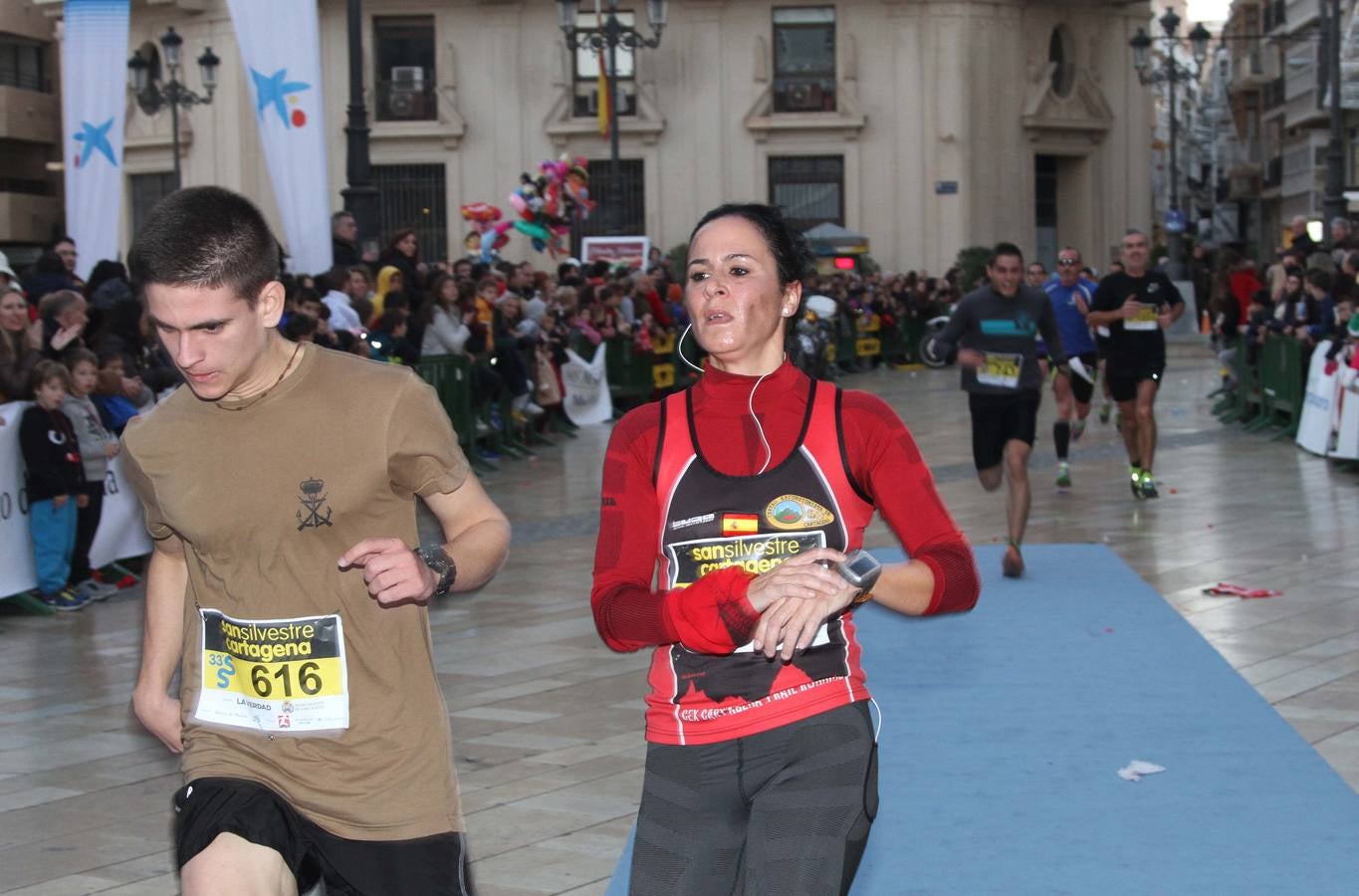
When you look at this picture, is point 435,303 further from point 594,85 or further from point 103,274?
point 594,85

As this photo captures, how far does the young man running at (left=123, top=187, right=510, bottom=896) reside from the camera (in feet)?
11.4

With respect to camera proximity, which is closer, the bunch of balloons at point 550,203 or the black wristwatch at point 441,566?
the black wristwatch at point 441,566

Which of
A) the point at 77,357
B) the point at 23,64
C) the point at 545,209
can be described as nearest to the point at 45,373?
the point at 77,357

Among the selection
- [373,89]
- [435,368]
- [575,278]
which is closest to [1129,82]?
[373,89]

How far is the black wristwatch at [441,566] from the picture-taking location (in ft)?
11.4

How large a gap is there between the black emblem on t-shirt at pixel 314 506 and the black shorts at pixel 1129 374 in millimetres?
12174

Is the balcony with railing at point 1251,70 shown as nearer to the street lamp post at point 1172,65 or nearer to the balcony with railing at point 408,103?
the street lamp post at point 1172,65

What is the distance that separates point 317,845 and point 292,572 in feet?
1.64

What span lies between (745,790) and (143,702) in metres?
1.22

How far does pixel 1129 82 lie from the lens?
165 ft

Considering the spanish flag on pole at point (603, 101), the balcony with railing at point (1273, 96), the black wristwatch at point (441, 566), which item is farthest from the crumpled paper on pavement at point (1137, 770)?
the balcony with railing at point (1273, 96)

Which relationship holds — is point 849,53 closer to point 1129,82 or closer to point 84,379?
point 1129,82

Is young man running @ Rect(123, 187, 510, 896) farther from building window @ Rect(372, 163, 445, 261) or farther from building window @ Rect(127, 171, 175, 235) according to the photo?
building window @ Rect(127, 171, 175, 235)

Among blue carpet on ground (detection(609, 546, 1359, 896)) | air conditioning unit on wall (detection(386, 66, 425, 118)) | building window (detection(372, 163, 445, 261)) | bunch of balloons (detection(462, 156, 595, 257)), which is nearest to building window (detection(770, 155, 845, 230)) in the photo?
building window (detection(372, 163, 445, 261))
